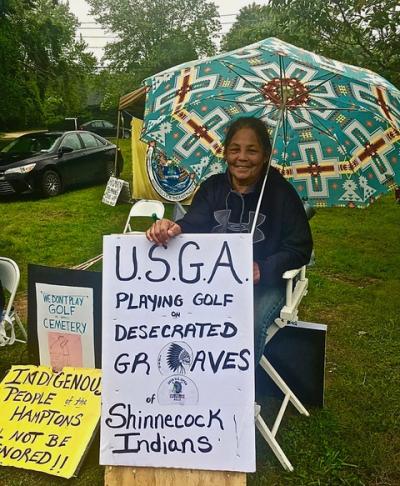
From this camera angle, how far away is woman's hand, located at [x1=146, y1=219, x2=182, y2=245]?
2.16m

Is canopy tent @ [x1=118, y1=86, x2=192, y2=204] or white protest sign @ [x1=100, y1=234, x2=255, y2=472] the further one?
canopy tent @ [x1=118, y1=86, x2=192, y2=204]

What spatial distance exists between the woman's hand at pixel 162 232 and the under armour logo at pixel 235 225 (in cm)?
57

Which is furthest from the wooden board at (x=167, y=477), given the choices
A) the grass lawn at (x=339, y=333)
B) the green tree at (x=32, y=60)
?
the green tree at (x=32, y=60)

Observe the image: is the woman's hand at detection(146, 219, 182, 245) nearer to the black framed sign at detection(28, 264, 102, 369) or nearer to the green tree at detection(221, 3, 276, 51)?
the black framed sign at detection(28, 264, 102, 369)

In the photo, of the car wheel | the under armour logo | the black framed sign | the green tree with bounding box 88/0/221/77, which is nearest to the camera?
the under armour logo

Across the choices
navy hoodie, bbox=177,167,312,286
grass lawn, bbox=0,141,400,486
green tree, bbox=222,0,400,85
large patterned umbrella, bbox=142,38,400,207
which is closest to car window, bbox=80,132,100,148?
Result: grass lawn, bbox=0,141,400,486

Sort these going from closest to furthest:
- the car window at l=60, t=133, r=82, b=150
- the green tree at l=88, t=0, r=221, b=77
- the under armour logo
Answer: the under armour logo
the car window at l=60, t=133, r=82, b=150
the green tree at l=88, t=0, r=221, b=77

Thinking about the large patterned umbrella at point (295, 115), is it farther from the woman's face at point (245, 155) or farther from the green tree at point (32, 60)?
the green tree at point (32, 60)

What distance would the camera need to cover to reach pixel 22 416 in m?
2.81

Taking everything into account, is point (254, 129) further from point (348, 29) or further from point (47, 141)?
point (47, 141)

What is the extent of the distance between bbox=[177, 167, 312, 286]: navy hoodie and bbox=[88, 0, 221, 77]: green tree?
3199 centimetres

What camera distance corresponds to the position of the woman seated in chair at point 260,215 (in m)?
2.51

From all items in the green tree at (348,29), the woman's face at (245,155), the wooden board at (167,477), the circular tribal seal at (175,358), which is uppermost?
the green tree at (348,29)

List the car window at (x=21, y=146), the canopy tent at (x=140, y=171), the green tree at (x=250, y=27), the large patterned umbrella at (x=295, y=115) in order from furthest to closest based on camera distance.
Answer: the car window at (x=21, y=146) < the canopy tent at (x=140, y=171) < the green tree at (x=250, y=27) < the large patterned umbrella at (x=295, y=115)
